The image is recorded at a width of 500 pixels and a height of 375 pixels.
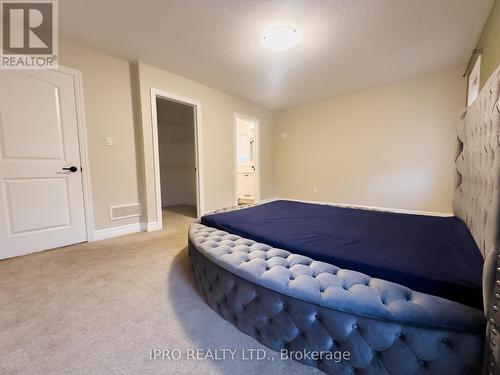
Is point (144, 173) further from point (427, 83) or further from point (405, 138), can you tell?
point (427, 83)

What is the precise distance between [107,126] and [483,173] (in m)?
3.56

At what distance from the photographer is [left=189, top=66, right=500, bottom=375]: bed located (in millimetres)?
766

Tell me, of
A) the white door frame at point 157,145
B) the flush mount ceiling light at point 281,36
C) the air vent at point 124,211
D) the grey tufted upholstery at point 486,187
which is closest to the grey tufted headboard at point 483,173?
the grey tufted upholstery at point 486,187

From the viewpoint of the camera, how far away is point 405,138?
11.9ft

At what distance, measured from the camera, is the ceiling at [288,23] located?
192 centimetres

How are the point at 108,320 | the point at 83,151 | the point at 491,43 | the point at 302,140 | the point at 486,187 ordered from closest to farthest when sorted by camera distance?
the point at 486,187, the point at 108,320, the point at 491,43, the point at 83,151, the point at 302,140

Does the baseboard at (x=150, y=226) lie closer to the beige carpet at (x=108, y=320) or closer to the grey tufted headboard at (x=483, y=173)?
the beige carpet at (x=108, y=320)

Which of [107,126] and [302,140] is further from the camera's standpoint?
[302,140]

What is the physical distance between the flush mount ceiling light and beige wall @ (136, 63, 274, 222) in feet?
5.33

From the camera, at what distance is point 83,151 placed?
2562 mm

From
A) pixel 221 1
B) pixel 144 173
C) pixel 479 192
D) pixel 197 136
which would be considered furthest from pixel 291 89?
pixel 479 192

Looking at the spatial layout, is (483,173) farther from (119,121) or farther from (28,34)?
(28,34)

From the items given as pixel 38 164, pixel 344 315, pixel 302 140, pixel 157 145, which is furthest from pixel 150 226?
pixel 302 140

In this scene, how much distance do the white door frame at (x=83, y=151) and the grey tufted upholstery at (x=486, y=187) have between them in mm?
3349
